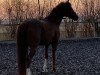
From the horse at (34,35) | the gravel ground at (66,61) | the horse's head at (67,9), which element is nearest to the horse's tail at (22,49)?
the horse at (34,35)

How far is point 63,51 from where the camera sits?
14.6 meters

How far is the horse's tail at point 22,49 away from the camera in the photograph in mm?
7898

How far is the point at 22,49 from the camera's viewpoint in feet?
26.8

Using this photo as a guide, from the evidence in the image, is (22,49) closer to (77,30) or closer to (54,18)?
(54,18)

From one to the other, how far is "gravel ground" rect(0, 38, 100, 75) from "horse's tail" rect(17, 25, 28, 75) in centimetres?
122

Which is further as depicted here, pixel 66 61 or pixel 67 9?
pixel 66 61

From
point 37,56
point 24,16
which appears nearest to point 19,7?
point 24,16

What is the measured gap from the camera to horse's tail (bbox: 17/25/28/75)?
25.9 feet

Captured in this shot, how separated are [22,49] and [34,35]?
516mm

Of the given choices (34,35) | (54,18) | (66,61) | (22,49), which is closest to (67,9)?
(54,18)

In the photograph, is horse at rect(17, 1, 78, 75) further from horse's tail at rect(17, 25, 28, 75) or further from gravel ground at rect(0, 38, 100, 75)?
gravel ground at rect(0, 38, 100, 75)

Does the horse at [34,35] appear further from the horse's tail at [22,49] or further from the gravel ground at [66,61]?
the gravel ground at [66,61]

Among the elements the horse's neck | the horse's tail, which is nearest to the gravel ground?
the horse's tail

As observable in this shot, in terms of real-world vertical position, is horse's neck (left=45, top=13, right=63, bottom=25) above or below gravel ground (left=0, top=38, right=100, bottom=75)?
above
